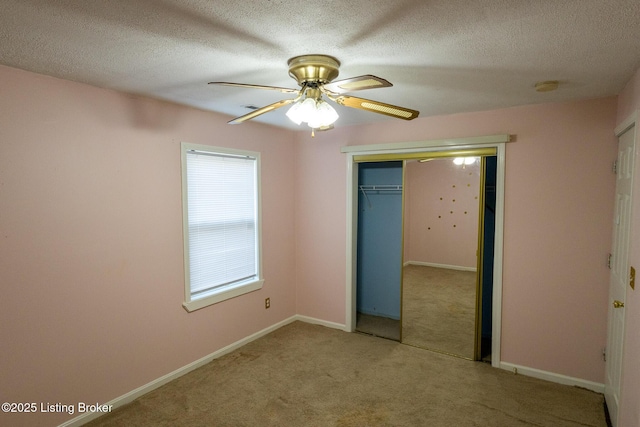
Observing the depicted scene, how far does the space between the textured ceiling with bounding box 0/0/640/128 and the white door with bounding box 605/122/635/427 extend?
1.70ft

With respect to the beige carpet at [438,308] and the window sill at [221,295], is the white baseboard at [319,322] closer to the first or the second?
the beige carpet at [438,308]

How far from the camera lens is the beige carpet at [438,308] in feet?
11.9

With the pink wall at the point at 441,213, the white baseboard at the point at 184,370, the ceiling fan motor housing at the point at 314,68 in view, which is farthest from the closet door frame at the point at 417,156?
the ceiling fan motor housing at the point at 314,68

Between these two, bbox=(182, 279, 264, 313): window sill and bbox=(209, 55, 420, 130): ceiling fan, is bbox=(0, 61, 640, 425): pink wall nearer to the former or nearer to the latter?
bbox=(182, 279, 264, 313): window sill

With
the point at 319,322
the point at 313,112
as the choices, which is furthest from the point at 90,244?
the point at 319,322

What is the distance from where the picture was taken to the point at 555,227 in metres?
2.90

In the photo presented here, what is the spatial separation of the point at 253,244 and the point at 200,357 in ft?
3.99

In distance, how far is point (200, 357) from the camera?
323 cm

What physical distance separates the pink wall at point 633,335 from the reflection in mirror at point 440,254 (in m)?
1.43

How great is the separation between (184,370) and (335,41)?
9.56 ft

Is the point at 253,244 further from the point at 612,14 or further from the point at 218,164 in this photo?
the point at 612,14

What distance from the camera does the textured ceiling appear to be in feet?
4.60

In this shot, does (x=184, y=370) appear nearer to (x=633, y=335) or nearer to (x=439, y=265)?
(x=439, y=265)

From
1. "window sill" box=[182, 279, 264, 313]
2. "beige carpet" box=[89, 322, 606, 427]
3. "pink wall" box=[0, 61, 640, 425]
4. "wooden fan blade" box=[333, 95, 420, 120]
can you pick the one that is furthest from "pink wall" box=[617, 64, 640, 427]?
"window sill" box=[182, 279, 264, 313]
